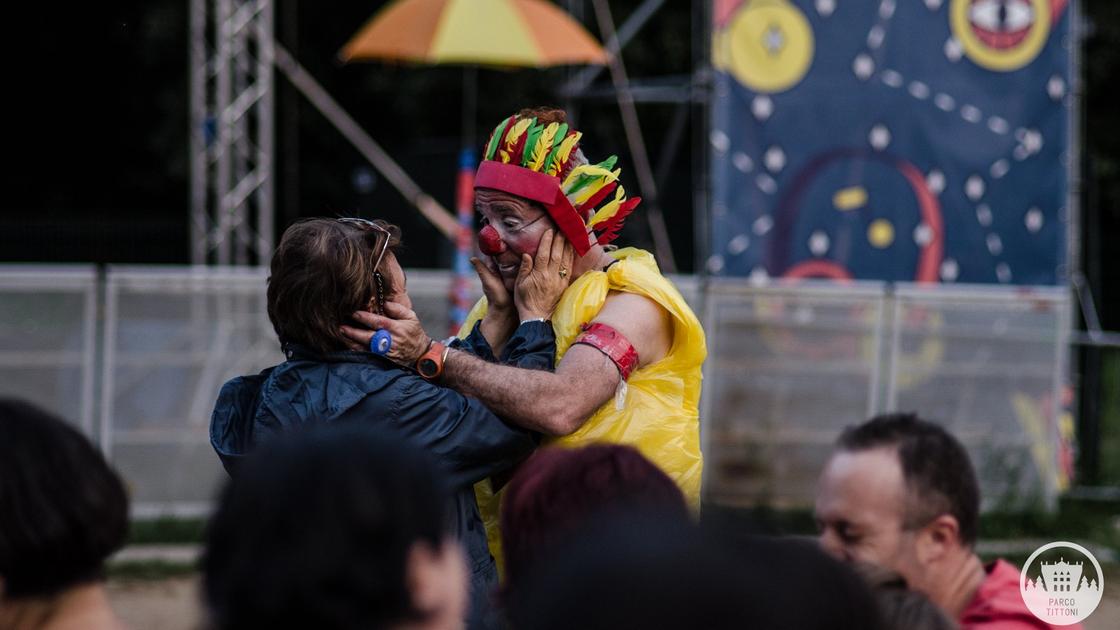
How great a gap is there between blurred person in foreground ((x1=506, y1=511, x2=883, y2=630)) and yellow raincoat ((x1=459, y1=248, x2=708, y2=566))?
5.03ft

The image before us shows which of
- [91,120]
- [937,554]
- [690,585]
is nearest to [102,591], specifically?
[690,585]

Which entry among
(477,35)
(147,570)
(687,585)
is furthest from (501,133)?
(477,35)

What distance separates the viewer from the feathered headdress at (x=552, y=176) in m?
2.94

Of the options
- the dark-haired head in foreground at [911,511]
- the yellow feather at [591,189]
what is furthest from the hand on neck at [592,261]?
the dark-haired head in foreground at [911,511]

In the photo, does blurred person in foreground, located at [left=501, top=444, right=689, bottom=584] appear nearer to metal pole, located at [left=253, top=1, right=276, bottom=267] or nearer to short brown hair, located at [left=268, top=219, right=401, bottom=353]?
short brown hair, located at [left=268, top=219, right=401, bottom=353]

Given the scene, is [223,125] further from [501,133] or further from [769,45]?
[501,133]

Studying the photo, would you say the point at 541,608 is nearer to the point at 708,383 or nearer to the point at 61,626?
the point at 61,626

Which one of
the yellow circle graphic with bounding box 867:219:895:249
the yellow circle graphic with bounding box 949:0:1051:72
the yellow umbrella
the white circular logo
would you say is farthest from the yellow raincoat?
the yellow circle graphic with bounding box 949:0:1051:72

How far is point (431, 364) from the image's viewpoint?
275 centimetres

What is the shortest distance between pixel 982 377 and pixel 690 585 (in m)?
6.76

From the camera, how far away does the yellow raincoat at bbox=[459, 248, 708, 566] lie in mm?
2846

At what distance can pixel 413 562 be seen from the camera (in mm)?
1315

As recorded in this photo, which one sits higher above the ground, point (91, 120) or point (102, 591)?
point (91, 120)

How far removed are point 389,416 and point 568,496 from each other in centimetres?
83
